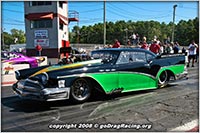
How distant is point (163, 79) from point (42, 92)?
385 centimetres

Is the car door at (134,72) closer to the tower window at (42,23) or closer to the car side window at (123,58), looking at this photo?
the car side window at (123,58)

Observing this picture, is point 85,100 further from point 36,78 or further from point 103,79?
point 36,78

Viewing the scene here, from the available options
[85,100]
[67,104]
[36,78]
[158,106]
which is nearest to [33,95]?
[36,78]

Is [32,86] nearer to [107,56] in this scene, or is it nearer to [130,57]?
[107,56]

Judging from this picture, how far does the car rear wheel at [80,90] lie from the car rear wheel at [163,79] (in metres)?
2.45

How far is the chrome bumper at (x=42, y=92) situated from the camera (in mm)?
5344

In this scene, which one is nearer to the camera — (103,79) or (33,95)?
(33,95)

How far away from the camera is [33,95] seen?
5.52 metres

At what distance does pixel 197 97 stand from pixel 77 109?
121 inches

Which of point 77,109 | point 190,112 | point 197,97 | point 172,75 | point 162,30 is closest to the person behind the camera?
point 190,112

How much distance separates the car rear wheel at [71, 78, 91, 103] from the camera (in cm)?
578

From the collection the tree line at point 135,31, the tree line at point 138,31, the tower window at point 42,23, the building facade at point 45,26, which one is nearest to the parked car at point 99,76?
the building facade at point 45,26

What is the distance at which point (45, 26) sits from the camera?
2914 cm

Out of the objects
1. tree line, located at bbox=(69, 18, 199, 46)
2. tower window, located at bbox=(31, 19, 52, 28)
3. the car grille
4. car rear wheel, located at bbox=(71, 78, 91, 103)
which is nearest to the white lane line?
car rear wheel, located at bbox=(71, 78, 91, 103)
